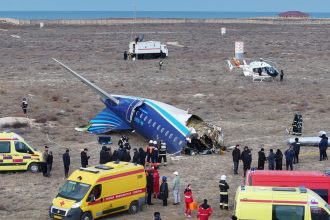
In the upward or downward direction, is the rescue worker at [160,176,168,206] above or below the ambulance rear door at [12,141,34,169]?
below

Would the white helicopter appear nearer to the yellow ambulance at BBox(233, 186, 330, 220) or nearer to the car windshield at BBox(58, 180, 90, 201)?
the car windshield at BBox(58, 180, 90, 201)

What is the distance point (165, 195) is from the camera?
71.8 feet

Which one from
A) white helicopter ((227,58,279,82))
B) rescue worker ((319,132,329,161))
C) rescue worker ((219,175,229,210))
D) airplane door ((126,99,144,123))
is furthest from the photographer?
white helicopter ((227,58,279,82))

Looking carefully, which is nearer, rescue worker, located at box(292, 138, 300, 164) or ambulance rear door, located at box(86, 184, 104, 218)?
ambulance rear door, located at box(86, 184, 104, 218)

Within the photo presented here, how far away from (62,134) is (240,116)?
37.1ft

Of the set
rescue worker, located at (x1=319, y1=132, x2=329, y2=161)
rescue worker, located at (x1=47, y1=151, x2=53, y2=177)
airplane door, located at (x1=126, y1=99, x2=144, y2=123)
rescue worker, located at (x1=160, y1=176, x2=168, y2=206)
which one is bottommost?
rescue worker, located at (x1=160, y1=176, x2=168, y2=206)

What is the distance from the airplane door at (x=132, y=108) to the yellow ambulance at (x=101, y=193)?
443 inches

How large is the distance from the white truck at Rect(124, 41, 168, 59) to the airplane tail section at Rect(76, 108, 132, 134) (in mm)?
39797

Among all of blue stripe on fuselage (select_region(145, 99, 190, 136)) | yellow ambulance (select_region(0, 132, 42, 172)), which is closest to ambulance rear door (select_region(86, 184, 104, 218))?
yellow ambulance (select_region(0, 132, 42, 172))

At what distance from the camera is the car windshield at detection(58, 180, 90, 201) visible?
19.9m

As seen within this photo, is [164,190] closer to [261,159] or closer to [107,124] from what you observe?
[261,159]

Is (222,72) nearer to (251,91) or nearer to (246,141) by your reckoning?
(251,91)

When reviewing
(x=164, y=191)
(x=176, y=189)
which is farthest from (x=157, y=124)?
(x=164, y=191)

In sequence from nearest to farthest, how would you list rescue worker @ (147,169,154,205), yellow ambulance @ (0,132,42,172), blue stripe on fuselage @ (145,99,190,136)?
rescue worker @ (147,169,154,205) → yellow ambulance @ (0,132,42,172) → blue stripe on fuselage @ (145,99,190,136)
